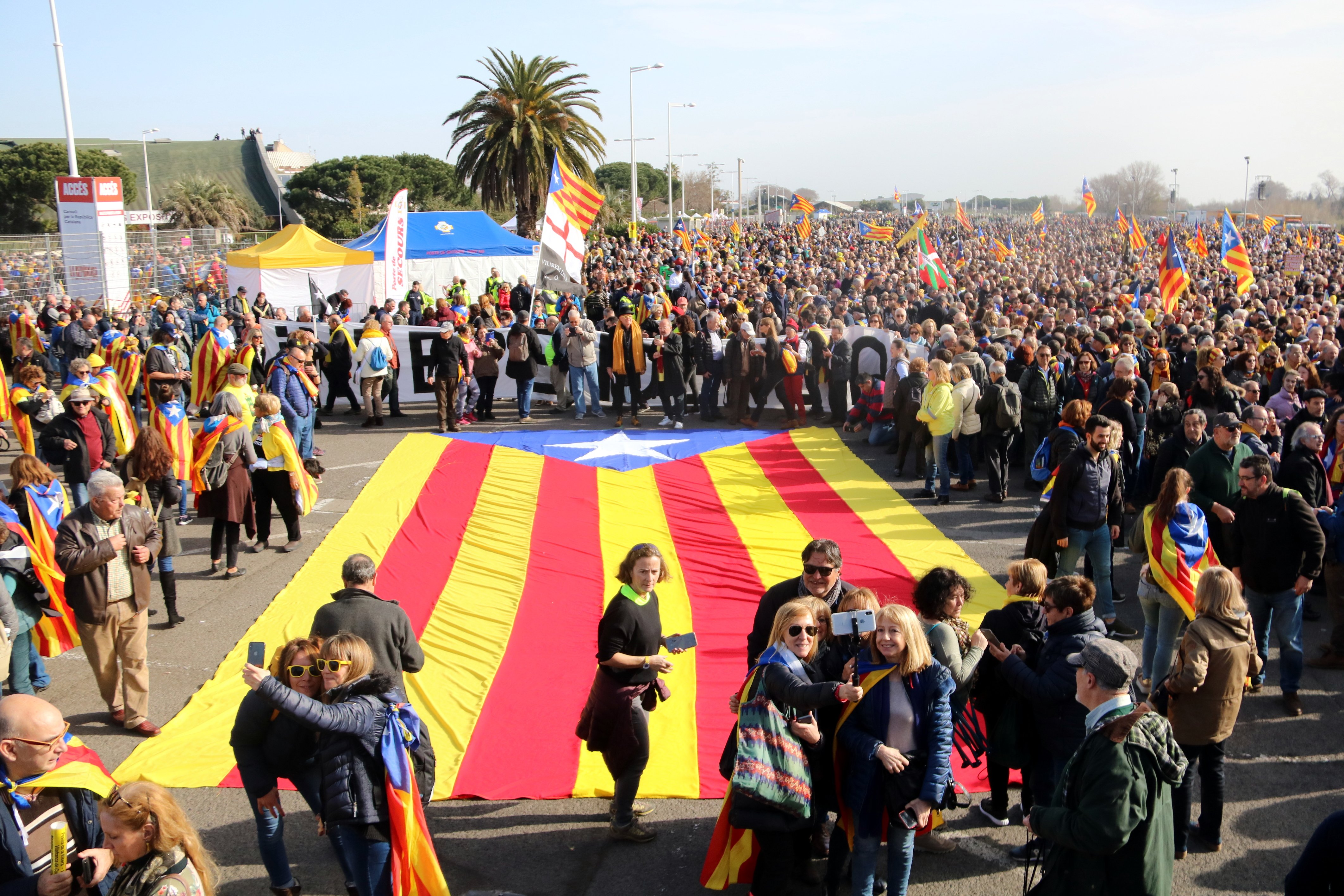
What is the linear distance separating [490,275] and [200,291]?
7.47 metres

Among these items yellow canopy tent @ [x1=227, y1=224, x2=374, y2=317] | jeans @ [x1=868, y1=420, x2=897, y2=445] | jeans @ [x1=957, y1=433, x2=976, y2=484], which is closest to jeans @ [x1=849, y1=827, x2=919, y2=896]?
jeans @ [x1=957, y1=433, x2=976, y2=484]

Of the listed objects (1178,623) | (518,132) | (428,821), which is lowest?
(428,821)

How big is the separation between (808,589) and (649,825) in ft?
5.19

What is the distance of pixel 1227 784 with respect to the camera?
19.3 feet

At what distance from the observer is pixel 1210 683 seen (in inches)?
196

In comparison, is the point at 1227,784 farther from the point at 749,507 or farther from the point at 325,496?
the point at 325,496

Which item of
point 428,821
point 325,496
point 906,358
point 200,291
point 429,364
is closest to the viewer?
point 428,821

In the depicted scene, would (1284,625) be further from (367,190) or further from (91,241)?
(367,190)

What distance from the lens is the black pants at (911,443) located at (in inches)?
479

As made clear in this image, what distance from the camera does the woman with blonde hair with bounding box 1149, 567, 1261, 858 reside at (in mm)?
4926

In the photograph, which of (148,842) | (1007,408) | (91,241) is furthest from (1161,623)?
(91,241)

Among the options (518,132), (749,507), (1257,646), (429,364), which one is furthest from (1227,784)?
(518,132)

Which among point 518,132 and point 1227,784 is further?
point 518,132

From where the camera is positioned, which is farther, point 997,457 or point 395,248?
point 395,248
